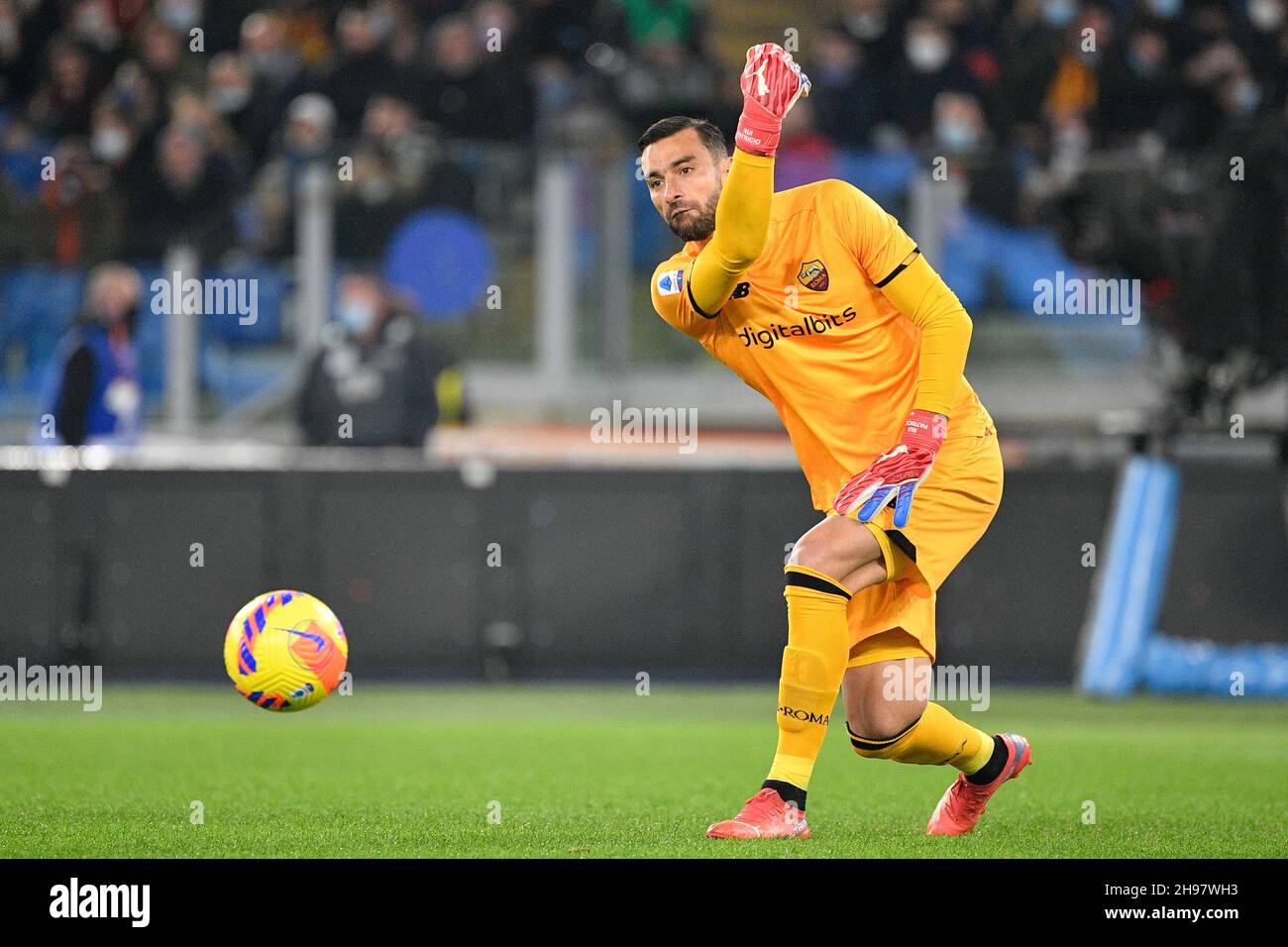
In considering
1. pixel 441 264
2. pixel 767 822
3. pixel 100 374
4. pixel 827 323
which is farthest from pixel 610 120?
pixel 767 822

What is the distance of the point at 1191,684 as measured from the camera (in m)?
13.4

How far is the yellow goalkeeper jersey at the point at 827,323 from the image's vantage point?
675 centimetres

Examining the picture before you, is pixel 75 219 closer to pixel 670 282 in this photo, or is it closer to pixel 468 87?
pixel 468 87

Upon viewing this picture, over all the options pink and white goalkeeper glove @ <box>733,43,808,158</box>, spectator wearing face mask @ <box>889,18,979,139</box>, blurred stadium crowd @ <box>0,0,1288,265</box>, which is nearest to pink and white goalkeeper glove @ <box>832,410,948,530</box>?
pink and white goalkeeper glove @ <box>733,43,808,158</box>

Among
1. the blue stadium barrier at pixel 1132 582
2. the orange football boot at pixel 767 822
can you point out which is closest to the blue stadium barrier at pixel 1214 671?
the blue stadium barrier at pixel 1132 582

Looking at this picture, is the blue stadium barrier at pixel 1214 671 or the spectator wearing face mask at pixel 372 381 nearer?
the blue stadium barrier at pixel 1214 671

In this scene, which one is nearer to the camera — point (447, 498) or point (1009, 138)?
point (447, 498)

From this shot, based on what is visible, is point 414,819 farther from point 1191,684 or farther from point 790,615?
point 1191,684

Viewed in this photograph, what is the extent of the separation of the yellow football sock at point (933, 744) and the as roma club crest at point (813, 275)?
145 cm

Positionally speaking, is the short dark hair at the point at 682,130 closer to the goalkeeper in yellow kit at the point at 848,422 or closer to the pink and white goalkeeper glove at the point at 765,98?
the goalkeeper in yellow kit at the point at 848,422

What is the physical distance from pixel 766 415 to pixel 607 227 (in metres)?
1.89

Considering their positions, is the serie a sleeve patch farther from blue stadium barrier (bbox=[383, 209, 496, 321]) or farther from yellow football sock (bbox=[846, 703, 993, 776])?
blue stadium barrier (bbox=[383, 209, 496, 321])

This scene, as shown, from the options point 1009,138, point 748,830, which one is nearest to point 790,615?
point 748,830

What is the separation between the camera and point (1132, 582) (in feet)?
43.4
